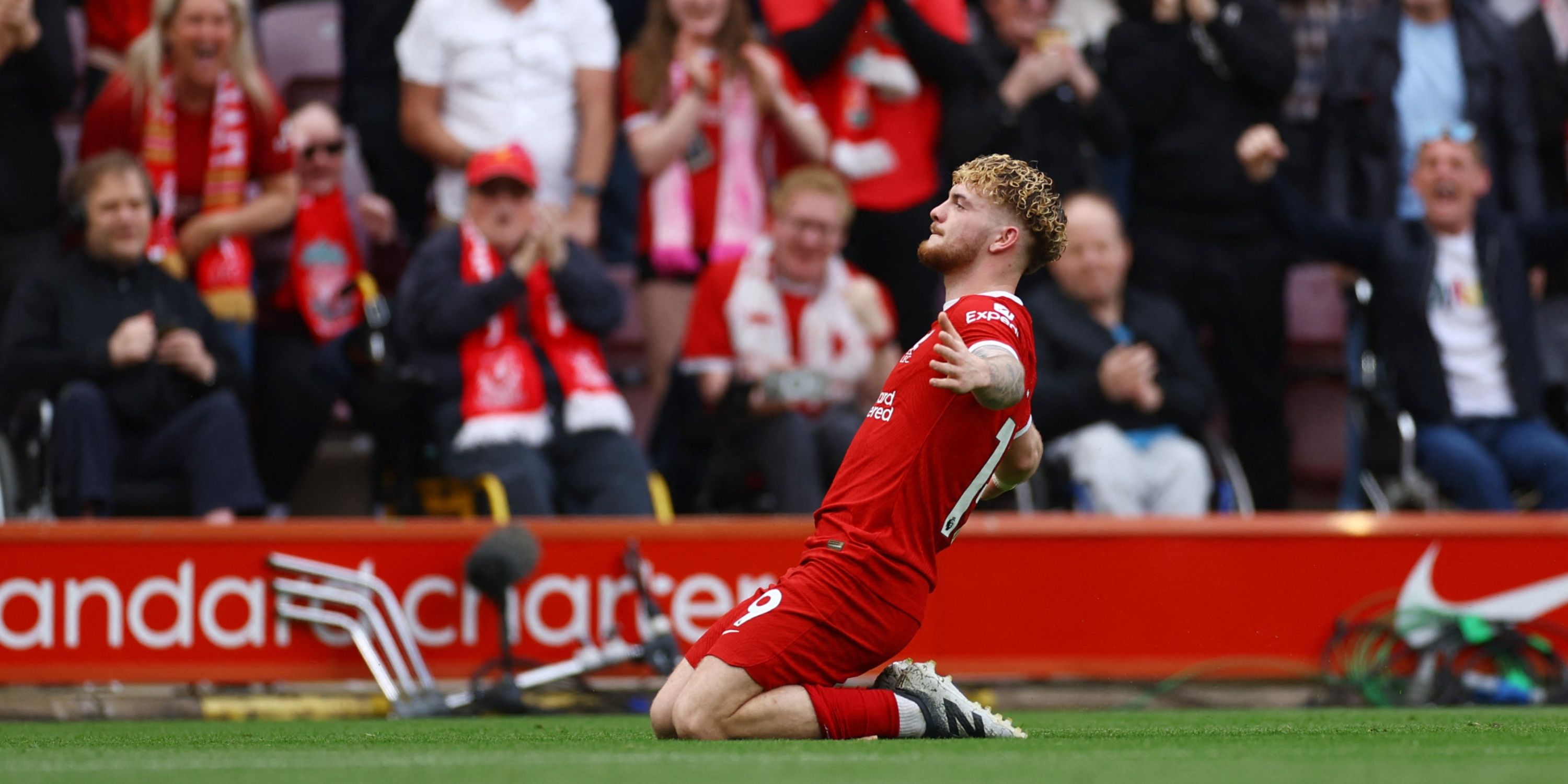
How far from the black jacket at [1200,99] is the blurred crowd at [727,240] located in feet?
0.06

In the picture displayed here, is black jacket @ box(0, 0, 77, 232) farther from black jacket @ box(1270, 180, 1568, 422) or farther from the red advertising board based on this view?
black jacket @ box(1270, 180, 1568, 422)

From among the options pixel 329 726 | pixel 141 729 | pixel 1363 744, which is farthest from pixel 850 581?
pixel 141 729

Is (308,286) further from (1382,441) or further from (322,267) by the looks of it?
(1382,441)

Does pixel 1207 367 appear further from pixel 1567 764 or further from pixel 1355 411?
pixel 1567 764

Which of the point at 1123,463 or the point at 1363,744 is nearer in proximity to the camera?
the point at 1363,744

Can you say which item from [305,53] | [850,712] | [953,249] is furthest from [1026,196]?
[305,53]

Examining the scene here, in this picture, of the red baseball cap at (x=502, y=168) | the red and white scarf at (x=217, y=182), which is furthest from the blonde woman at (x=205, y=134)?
the red baseball cap at (x=502, y=168)

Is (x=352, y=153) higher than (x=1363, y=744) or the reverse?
higher

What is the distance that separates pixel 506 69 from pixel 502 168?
944 millimetres

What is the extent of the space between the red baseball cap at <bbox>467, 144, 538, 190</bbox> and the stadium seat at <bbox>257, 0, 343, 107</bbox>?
2087mm

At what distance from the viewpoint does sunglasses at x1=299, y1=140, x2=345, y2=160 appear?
8.32m

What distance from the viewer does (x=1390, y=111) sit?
8617 mm

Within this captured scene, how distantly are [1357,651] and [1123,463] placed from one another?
1.20 metres

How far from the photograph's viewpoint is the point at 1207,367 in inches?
318
